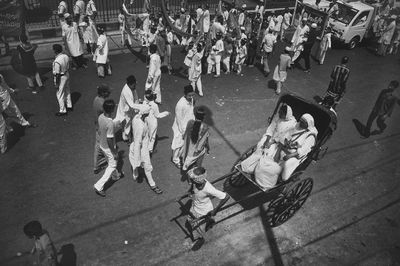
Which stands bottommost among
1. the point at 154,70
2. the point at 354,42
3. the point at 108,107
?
the point at 354,42

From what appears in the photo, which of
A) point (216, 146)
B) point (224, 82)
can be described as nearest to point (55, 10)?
point (224, 82)

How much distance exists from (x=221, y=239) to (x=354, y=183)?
3.94m

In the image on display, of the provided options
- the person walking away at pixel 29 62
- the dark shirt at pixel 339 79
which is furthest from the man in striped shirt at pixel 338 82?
the person walking away at pixel 29 62

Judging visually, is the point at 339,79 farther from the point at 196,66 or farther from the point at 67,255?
the point at 67,255

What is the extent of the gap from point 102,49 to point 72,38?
1.19 metres

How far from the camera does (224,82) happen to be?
12.6 meters

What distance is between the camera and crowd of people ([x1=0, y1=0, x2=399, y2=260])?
6680 mm

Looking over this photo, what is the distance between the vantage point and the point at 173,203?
731 cm

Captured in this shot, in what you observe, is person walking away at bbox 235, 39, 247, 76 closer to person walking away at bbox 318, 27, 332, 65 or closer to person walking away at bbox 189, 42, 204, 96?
person walking away at bbox 189, 42, 204, 96

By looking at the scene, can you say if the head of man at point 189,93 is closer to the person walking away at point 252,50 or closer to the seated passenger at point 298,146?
the seated passenger at point 298,146

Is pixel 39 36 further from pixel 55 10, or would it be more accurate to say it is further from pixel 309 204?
pixel 309 204

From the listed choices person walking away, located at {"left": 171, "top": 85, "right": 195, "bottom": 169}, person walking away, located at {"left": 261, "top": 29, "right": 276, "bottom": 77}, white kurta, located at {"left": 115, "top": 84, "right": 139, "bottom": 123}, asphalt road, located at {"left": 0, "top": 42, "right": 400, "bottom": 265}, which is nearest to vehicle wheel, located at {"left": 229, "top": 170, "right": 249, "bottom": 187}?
asphalt road, located at {"left": 0, "top": 42, "right": 400, "bottom": 265}

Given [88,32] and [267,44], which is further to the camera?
[267,44]

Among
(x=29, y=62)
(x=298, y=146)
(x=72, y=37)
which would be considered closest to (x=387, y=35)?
(x=298, y=146)
